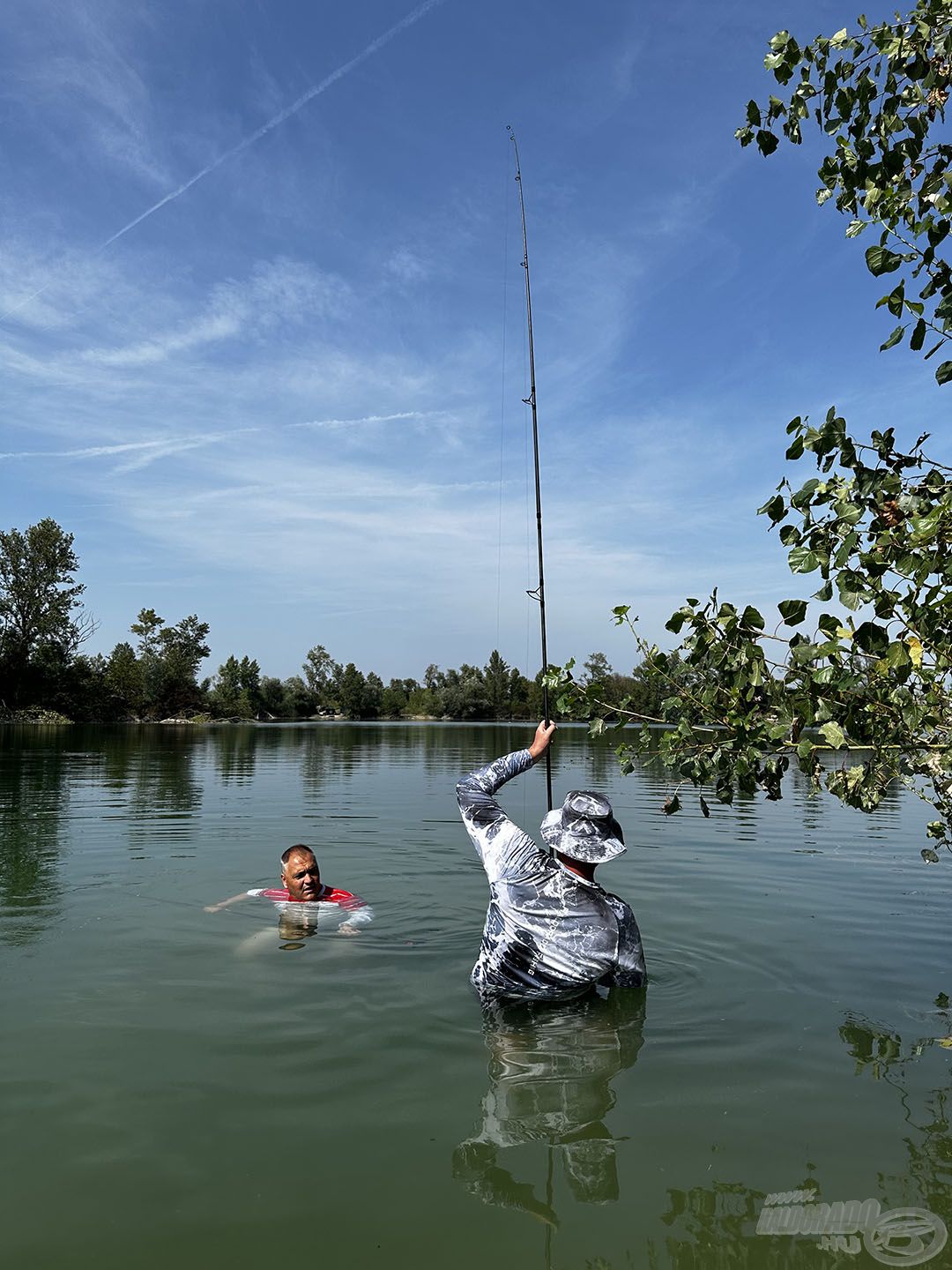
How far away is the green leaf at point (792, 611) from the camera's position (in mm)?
4723

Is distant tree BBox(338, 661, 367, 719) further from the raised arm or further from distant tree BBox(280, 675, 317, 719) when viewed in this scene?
the raised arm

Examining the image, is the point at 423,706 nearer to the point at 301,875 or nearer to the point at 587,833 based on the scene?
the point at 301,875

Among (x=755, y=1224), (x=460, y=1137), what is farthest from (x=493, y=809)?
(x=755, y=1224)

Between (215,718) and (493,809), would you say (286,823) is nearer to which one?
(493,809)

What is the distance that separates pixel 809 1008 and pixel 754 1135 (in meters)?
2.32

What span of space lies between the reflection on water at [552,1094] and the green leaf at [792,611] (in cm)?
282

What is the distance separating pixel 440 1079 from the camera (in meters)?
5.05

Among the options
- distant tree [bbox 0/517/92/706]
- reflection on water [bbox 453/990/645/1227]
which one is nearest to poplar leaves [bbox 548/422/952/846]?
reflection on water [bbox 453/990/645/1227]

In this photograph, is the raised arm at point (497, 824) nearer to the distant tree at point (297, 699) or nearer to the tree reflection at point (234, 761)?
the tree reflection at point (234, 761)

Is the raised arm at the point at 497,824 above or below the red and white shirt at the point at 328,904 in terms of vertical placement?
above

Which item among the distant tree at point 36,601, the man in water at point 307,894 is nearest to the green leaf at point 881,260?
the man in water at point 307,894

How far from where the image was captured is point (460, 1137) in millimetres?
4332

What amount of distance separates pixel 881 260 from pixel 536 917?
4.32m

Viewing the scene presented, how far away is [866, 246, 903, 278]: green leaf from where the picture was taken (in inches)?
168
